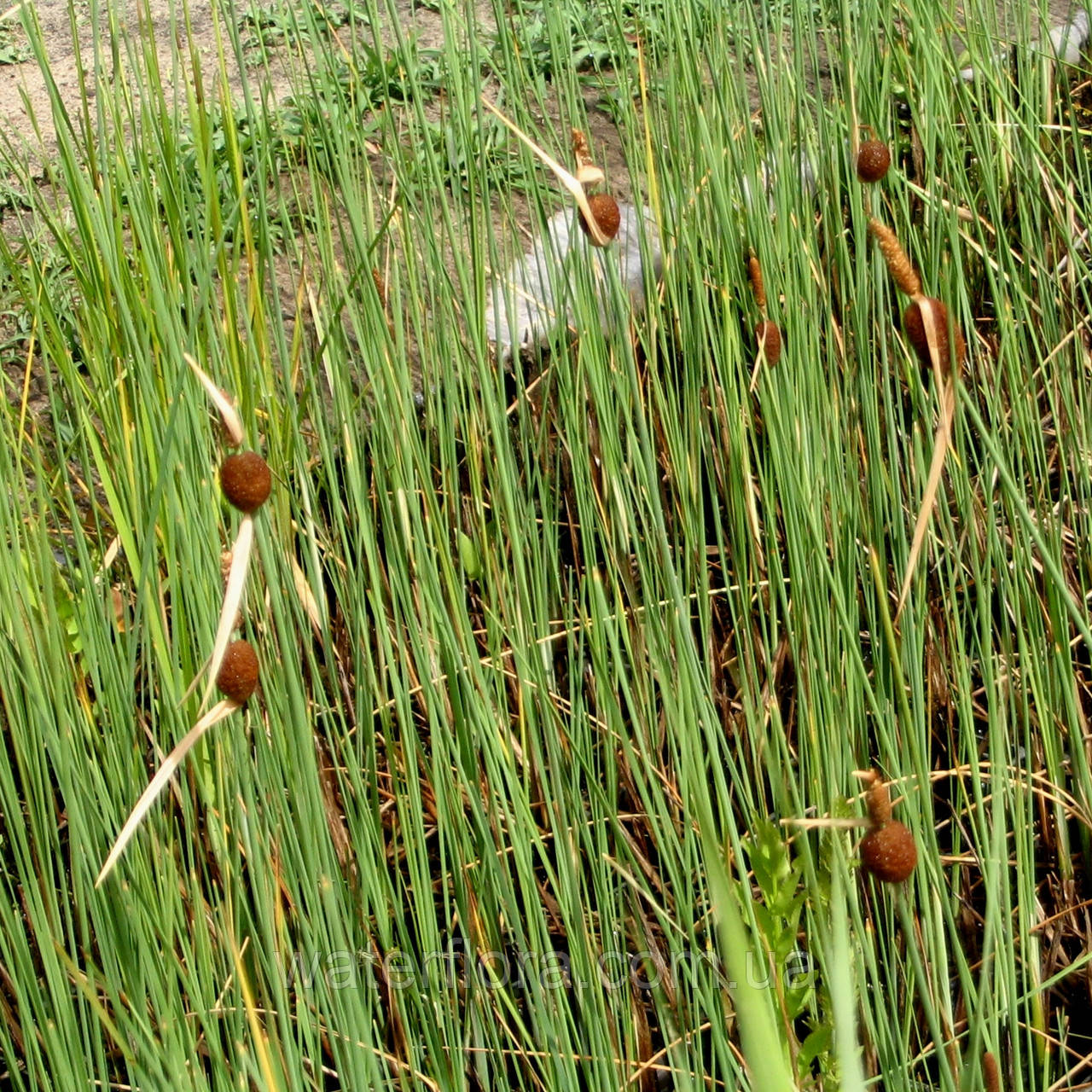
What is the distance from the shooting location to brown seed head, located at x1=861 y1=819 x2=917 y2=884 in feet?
2.10

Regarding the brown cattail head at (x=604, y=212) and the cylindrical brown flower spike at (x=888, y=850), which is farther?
the brown cattail head at (x=604, y=212)

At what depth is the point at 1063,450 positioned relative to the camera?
1500 mm

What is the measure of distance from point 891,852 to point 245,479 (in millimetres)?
379

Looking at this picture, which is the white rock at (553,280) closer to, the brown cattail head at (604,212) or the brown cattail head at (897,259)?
the brown cattail head at (604,212)

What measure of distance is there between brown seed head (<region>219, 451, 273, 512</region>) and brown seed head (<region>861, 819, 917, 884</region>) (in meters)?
0.36

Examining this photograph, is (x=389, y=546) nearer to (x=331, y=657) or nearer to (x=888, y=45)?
(x=331, y=657)

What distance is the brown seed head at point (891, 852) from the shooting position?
64cm

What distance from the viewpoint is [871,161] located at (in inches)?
35.7

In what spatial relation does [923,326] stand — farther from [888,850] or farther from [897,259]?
[888,850]

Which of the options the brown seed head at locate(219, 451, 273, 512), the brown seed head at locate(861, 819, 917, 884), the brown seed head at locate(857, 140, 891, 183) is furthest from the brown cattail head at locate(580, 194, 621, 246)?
the brown seed head at locate(861, 819, 917, 884)

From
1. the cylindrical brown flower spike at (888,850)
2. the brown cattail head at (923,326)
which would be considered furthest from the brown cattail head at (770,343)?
the cylindrical brown flower spike at (888,850)

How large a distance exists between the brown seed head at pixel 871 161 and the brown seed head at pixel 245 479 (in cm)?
52

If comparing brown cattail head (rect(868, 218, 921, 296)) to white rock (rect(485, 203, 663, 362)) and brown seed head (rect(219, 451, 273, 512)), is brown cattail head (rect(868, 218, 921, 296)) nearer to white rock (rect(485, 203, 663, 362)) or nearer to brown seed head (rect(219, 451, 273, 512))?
brown seed head (rect(219, 451, 273, 512))

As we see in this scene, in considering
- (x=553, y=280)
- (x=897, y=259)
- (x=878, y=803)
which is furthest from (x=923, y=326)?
(x=553, y=280)
